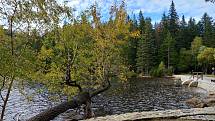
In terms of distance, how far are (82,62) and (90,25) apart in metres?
2.90

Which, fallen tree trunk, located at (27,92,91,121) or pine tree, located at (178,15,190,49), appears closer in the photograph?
fallen tree trunk, located at (27,92,91,121)

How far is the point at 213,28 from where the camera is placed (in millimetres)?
100000

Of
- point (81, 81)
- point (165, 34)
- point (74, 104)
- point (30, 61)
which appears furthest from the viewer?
point (165, 34)

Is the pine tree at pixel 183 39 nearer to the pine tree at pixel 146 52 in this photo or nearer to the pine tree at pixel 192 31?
the pine tree at pixel 192 31

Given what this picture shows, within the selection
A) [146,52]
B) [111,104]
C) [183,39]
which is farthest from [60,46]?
[183,39]

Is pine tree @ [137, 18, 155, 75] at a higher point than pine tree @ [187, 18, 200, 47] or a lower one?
lower

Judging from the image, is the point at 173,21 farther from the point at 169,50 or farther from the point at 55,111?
the point at 55,111

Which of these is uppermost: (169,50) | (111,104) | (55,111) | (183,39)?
(183,39)

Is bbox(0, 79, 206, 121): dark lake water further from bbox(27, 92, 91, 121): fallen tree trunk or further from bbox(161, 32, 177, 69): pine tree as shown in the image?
bbox(161, 32, 177, 69): pine tree

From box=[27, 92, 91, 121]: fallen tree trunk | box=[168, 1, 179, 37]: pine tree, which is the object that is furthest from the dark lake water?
box=[168, 1, 179, 37]: pine tree

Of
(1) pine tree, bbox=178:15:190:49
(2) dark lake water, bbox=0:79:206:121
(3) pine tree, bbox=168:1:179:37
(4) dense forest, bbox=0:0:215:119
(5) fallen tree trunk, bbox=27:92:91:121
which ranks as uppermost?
(3) pine tree, bbox=168:1:179:37

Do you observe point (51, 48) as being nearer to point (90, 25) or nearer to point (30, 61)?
point (90, 25)

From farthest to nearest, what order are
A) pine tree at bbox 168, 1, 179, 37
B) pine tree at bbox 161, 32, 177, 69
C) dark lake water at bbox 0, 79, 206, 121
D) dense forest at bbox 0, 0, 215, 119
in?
pine tree at bbox 168, 1, 179, 37 < pine tree at bbox 161, 32, 177, 69 < dark lake water at bbox 0, 79, 206, 121 < dense forest at bbox 0, 0, 215, 119

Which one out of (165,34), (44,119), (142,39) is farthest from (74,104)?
(165,34)
